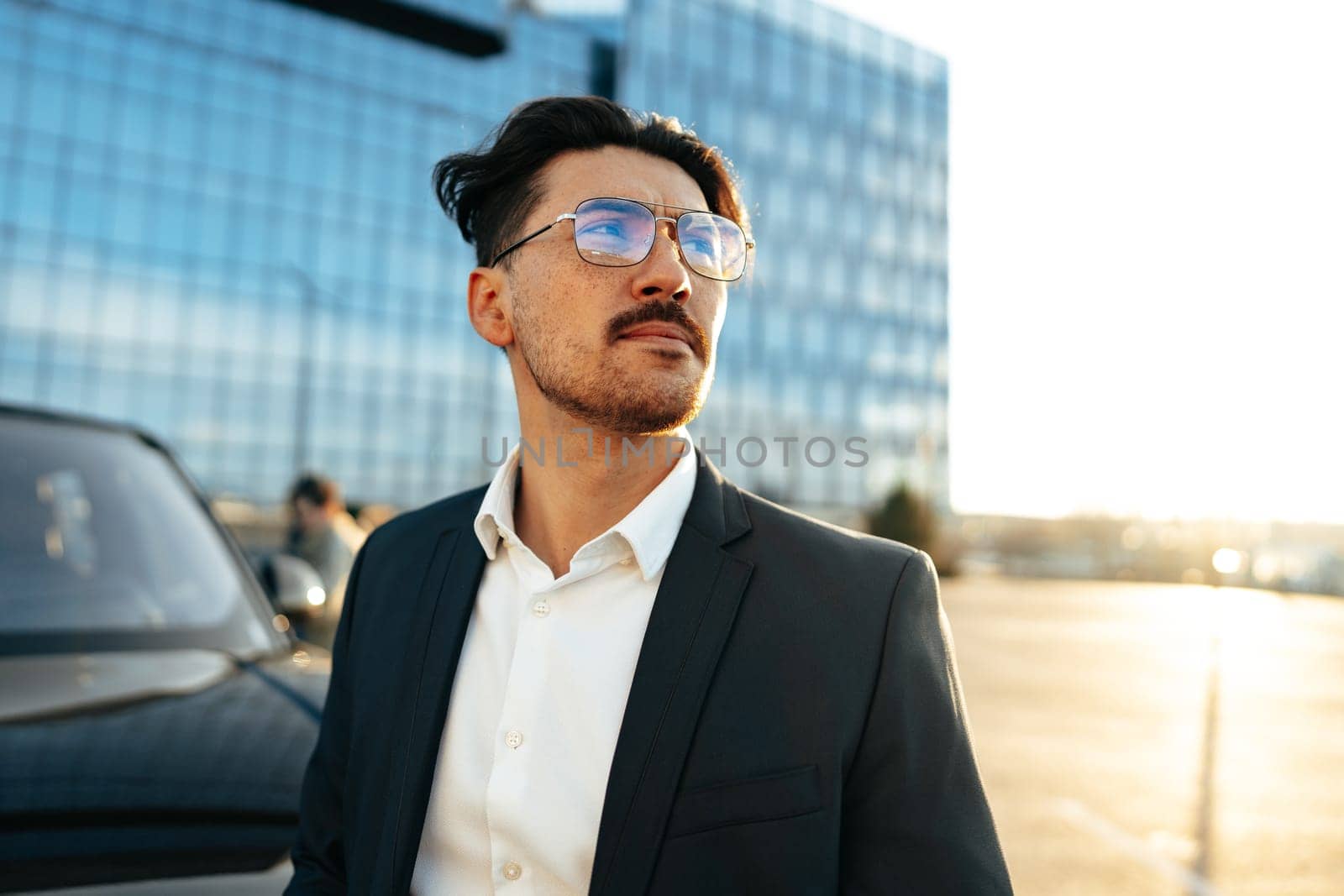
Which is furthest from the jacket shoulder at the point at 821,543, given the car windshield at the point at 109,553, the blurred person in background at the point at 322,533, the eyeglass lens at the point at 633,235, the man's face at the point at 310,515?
the man's face at the point at 310,515

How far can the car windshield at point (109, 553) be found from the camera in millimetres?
2746

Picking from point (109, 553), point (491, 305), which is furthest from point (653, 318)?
point (109, 553)

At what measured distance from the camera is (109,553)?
3000 millimetres

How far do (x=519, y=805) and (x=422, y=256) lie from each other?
144 feet

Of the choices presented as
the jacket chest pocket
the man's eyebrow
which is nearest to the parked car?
the jacket chest pocket

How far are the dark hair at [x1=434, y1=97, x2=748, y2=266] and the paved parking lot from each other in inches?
A: 165

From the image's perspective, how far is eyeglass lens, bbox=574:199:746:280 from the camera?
6.59ft

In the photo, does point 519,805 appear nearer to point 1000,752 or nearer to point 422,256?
point 1000,752

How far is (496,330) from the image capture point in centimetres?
235

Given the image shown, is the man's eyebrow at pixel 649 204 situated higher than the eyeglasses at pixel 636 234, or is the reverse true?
the man's eyebrow at pixel 649 204

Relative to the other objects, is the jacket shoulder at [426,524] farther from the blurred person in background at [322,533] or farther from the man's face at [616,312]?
the blurred person in background at [322,533]

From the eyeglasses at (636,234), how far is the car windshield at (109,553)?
166 cm

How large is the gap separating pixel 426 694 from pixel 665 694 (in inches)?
19.0

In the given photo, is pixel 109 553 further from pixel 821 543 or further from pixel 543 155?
pixel 821 543
